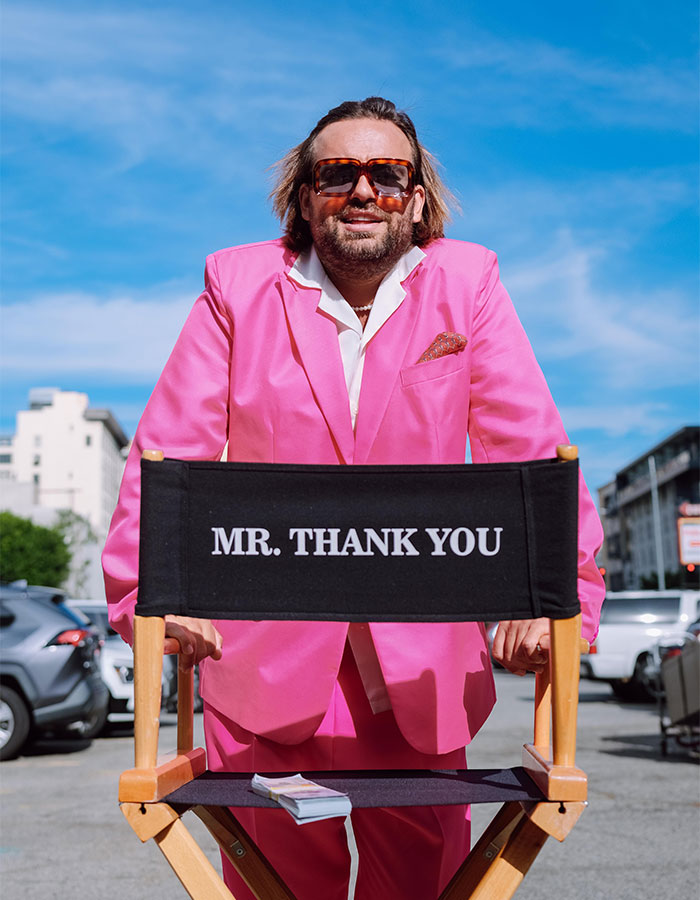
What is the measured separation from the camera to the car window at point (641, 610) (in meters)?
17.4

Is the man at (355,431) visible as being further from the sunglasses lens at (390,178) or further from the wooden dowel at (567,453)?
the wooden dowel at (567,453)

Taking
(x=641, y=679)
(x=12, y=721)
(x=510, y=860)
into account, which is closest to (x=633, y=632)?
(x=641, y=679)

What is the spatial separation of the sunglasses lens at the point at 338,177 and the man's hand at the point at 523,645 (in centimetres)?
92

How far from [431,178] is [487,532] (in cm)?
102

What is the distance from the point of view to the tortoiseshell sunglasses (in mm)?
2209

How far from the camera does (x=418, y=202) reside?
2350 millimetres

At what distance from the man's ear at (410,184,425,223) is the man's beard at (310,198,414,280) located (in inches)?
2.9

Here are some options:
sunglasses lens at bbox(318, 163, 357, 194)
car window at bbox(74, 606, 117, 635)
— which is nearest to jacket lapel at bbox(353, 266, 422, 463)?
sunglasses lens at bbox(318, 163, 357, 194)

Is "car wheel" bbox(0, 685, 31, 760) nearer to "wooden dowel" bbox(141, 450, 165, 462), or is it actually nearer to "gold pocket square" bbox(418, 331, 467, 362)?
"gold pocket square" bbox(418, 331, 467, 362)

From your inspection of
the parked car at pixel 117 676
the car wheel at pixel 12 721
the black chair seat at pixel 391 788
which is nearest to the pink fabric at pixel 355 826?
the black chair seat at pixel 391 788

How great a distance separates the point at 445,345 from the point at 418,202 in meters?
0.39

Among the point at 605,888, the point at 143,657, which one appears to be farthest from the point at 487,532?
the point at 605,888

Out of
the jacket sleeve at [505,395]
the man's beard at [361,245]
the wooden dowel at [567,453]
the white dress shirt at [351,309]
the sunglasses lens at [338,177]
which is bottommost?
the wooden dowel at [567,453]

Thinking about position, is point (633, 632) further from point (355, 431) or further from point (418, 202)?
point (355, 431)
